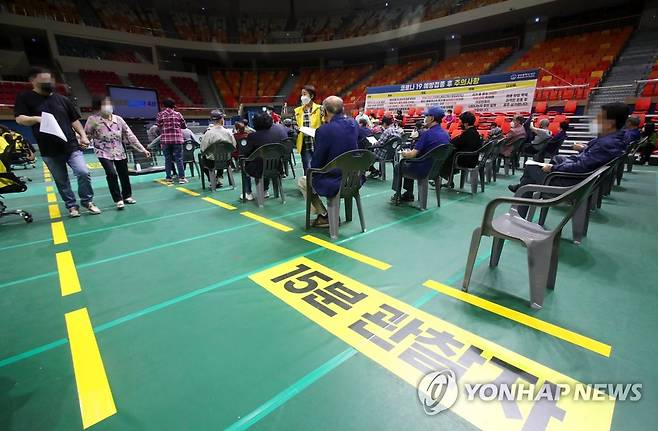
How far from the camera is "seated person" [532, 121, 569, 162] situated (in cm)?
616

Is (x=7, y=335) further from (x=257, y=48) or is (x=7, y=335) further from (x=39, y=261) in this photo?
(x=257, y=48)

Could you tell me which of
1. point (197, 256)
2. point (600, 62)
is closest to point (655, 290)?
point (197, 256)

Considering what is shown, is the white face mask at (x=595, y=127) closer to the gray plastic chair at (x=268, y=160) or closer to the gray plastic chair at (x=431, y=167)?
the gray plastic chair at (x=431, y=167)

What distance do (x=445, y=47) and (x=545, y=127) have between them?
17.4 metres

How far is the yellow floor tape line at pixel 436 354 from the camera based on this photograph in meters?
1.35

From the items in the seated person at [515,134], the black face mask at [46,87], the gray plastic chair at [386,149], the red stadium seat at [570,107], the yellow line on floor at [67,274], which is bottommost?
the yellow line on floor at [67,274]

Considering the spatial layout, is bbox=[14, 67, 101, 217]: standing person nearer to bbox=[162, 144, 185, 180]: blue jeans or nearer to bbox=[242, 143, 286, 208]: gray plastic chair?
bbox=[162, 144, 185, 180]: blue jeans

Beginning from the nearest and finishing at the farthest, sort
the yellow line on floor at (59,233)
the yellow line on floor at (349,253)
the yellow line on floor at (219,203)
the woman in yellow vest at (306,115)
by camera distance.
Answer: the yellow line on floor at (349,253)
the yellow line on floor at (59,233)
the yellow line on floor at (219,203)
the woman in yellow vest at (306,115)

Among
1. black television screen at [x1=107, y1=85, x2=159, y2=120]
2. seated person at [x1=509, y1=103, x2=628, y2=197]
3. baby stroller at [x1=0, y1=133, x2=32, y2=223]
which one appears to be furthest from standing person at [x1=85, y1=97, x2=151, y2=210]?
black television screen at [x1=107, y1=85, x2=159, y2=120]

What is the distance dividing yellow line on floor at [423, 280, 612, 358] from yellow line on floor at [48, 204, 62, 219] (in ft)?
16.5

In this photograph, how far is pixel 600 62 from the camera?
502 inches

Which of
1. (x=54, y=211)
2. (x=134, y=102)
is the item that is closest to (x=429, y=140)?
(x=54, y=211)

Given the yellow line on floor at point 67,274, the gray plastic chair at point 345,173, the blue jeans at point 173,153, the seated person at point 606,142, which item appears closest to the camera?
the yellow line on floor at point 67,274

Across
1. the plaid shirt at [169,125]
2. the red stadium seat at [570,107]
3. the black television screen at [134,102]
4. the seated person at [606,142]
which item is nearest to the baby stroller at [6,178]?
the plaid shirt at [169,125]
